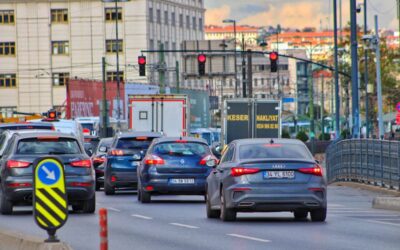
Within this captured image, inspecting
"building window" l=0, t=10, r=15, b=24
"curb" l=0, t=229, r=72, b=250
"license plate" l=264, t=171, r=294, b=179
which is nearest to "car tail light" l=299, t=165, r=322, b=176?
"license plate" l=264, t=171, r=294, b=179

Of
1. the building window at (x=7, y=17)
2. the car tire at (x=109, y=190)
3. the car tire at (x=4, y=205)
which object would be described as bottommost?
the car tire at (x=109, y=190)

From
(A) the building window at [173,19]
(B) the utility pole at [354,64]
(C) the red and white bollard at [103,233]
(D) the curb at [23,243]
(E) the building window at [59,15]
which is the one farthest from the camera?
(A) the building window at [173,19]

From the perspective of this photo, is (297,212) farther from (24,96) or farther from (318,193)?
(24,96)

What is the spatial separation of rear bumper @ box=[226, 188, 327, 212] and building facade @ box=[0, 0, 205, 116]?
110 meters

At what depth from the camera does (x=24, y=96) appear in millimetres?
136500

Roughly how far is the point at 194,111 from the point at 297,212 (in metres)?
67.9

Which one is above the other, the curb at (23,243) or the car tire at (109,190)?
the curb at (23,243)

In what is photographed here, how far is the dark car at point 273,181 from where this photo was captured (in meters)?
24.6

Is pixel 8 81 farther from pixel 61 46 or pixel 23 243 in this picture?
pixel 23 243

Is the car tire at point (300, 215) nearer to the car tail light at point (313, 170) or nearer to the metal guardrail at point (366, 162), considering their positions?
the car tail light at point (313, 170)

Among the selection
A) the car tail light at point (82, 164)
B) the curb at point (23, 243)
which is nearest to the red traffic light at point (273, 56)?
the car tail light at point (82, 164)

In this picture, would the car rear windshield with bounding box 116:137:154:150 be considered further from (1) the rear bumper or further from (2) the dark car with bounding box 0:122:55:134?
(1) the rear bumper

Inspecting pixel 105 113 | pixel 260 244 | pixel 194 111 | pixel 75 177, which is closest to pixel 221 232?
pixel 260 244

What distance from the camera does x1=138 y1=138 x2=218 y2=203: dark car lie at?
33031mm
